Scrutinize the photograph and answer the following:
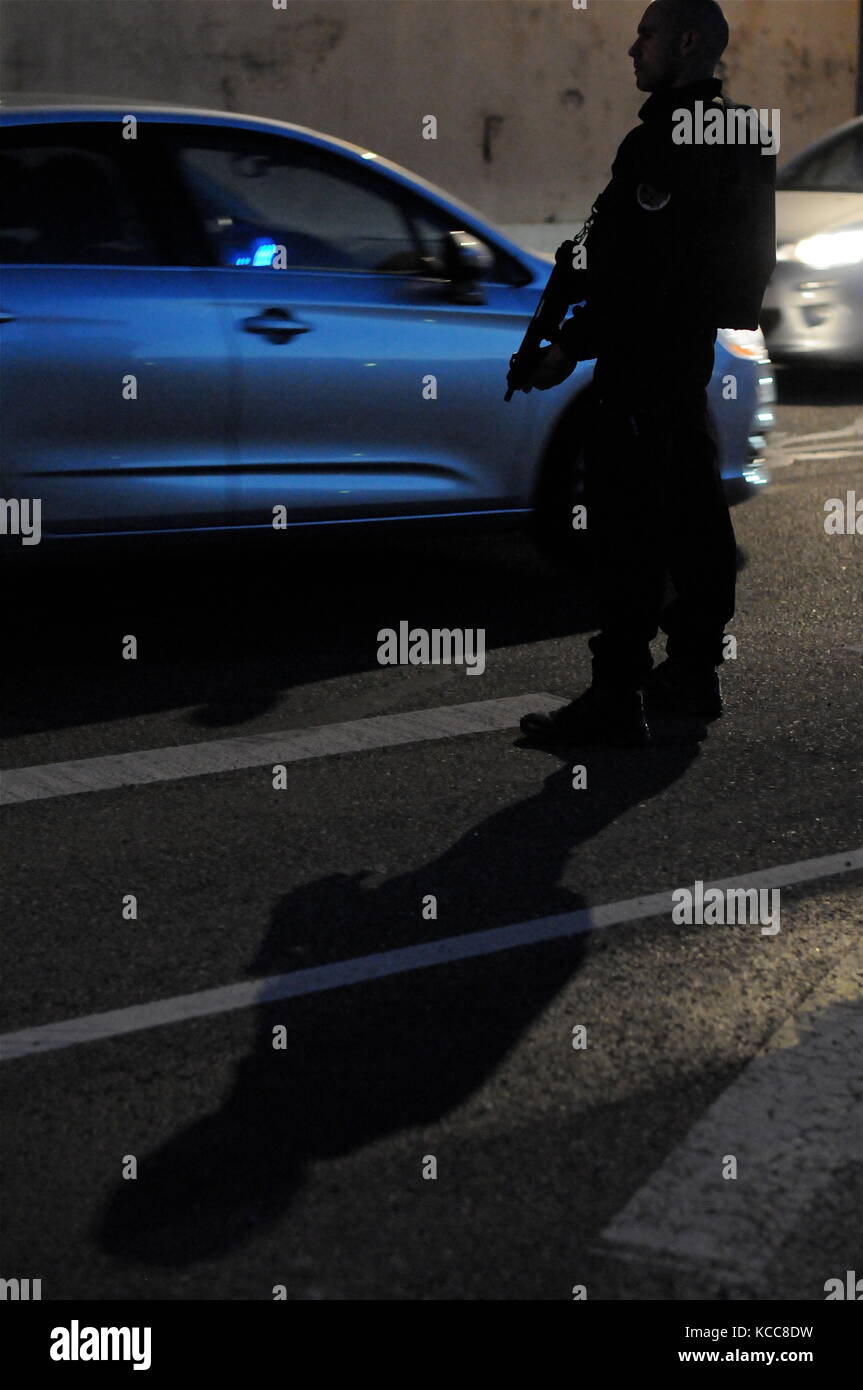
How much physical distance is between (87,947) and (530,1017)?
96 centimetres

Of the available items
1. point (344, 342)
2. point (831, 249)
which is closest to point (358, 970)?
point (344, 342)

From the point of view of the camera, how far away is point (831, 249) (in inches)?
467

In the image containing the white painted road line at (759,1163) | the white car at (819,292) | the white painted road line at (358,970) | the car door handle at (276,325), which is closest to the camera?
the white painted road line at (759,1163)

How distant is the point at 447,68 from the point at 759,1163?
1703cm

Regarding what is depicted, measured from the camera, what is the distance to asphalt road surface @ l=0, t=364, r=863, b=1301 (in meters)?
3.07

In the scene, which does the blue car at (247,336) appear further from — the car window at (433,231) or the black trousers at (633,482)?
the black trousers at (633,482)

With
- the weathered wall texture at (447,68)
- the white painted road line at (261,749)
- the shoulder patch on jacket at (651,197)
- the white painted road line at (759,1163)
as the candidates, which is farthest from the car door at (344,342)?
the weathered wall texture at (447,68)

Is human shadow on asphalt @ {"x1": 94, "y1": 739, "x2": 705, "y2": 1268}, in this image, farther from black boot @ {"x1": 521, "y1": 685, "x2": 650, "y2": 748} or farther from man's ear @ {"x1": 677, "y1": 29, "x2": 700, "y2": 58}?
man's ear @ {"x1": 677, "y1": 29, "x2": 700, "y2": 58}

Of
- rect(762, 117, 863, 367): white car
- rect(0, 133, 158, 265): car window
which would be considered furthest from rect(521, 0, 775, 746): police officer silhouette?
rect(762, 117, 863, 367): white car

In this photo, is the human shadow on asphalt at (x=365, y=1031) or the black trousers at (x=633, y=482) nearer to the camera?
the human shadow on asphalt at (x=365, y=1031)

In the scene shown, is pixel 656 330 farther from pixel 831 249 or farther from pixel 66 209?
pixel 831 249

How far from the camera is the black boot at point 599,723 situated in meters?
5.51

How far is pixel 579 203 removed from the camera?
20562mm

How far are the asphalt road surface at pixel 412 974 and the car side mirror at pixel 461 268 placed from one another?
87 cm
